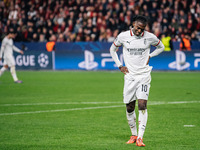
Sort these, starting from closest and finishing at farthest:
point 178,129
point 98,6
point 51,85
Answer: point 178,129 < point 51,85 < point 98,6

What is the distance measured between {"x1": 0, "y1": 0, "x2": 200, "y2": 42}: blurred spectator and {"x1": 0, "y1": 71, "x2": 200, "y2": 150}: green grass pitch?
10715 mm

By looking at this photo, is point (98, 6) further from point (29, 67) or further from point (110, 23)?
point (29, 67)

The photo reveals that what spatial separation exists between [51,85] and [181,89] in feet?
19.6

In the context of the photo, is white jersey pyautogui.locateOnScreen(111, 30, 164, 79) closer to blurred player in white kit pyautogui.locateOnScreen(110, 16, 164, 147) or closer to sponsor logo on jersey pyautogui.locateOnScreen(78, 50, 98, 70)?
blurred player in white kit pyautogui.locateOnScreen(110, 16, 164, 147)

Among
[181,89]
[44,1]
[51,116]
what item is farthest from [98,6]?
[51,116]

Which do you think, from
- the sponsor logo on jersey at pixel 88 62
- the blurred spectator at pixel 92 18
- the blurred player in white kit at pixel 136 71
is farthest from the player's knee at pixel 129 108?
the blurred spectator at pixel 92 18

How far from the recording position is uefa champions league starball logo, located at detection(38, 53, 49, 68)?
3027cm

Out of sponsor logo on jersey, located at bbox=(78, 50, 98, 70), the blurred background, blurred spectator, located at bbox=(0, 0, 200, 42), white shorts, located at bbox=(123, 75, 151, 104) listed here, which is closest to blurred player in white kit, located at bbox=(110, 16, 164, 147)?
white shorts, located at bbox=(123, 75, 151, 104)

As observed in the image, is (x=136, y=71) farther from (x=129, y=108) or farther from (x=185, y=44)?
(x=185, y=44)

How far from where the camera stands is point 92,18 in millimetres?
32875

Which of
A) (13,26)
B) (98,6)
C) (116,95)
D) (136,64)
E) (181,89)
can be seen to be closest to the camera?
(136,64)

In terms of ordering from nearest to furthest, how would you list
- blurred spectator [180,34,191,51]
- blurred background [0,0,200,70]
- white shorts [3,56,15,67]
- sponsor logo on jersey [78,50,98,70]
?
white shorts [3,56,15,67] < blurred spectator [180,34,191,51] < blurred background [0,0,200,70] < sponsor logo on jersey [78,50,98,70]

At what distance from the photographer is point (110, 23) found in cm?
3158

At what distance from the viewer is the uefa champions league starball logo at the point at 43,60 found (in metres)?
30.3
